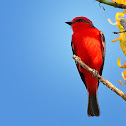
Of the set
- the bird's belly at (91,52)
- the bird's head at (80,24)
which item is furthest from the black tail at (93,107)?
the bird's head at (80,24)

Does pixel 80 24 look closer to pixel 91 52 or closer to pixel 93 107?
pixel 91 52

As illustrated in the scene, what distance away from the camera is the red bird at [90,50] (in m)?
2.78

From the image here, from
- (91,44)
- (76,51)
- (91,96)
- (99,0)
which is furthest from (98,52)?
(99,0)

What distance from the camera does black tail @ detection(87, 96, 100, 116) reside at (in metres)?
2.82

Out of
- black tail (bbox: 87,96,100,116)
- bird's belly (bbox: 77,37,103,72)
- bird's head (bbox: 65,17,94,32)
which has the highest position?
bird's head (bbox: 65,17,94,32)

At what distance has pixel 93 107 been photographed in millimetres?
2953

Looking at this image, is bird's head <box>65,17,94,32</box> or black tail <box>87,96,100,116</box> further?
bird's head <box>65,17,94,32</box>

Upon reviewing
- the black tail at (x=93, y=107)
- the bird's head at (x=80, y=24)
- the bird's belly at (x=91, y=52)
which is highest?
the bird's head at (x=80, y=24)

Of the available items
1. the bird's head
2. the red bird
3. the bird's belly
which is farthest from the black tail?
the bird's head

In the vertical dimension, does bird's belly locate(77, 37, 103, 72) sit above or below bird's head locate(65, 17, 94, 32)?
below

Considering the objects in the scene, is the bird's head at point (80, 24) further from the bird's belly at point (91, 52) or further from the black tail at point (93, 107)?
the black tail at point (93, 107)

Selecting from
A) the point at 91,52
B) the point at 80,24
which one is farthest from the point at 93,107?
the point at 80,24

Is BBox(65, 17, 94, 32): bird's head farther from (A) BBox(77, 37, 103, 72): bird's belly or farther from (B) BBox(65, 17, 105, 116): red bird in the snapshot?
(A) BBox(77, 37, 103, 72): bird's belly

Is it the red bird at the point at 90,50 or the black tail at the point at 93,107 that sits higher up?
the red bird at the point at 90,50
